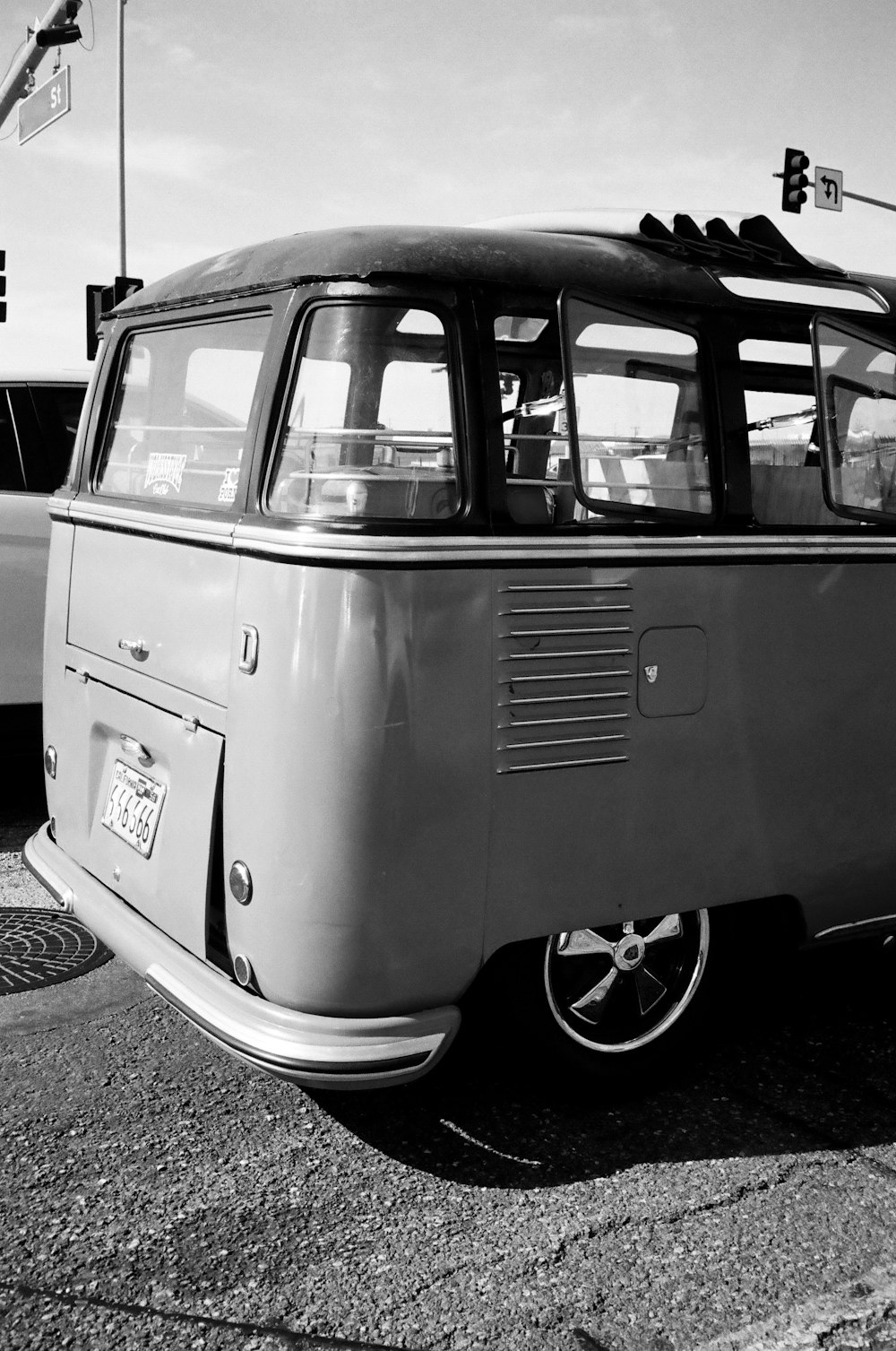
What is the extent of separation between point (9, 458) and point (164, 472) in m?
2.63

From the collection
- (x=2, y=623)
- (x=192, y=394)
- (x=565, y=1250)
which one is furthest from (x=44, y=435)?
(x=565, y=1250)

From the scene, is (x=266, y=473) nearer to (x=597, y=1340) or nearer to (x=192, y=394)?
(x=192, y=394)

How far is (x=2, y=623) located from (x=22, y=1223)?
11.5 feet

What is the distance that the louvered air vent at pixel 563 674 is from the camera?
306 cm

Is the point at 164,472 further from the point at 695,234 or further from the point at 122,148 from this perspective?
the point at 122,148

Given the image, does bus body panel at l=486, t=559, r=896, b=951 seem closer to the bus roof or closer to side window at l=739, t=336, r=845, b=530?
side window at l=739, t=336, r=845, b=530

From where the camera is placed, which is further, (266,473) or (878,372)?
(878,372)

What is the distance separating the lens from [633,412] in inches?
132

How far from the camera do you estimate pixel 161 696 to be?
3.44 meters

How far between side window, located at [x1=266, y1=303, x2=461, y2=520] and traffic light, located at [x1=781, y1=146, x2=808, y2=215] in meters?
19.6

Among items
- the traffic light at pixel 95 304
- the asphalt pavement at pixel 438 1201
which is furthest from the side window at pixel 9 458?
the traffic light at pixel 95 304

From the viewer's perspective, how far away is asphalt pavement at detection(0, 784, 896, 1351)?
264 centimetres

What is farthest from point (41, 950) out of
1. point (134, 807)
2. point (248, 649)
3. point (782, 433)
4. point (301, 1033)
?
point (782, 433)

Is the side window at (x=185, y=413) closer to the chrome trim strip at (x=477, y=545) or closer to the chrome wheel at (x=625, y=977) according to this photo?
the chrome trim strip at (x=477, y=545)
